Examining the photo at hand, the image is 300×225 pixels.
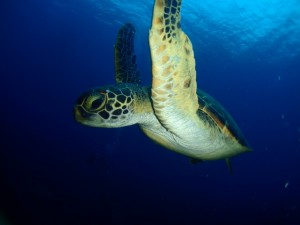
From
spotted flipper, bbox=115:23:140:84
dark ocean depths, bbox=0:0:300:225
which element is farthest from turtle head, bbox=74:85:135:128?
dark ocean depths, bbox=0:0:300:225

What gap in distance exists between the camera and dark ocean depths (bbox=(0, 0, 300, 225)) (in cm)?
960

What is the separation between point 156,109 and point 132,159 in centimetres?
1782

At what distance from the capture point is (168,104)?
178 cm

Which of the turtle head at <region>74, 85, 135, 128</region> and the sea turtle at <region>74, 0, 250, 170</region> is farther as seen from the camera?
the turtle head at <region>74, 85, 135, 128</region>

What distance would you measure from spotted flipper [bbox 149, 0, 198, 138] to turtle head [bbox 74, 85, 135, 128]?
1.02ft

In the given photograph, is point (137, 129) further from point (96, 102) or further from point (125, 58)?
point (96, 102)

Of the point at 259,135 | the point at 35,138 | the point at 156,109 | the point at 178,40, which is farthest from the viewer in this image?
the point at 259,135

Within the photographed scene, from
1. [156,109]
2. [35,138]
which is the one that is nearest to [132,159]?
[35,138]

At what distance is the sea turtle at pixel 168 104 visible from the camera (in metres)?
1.46

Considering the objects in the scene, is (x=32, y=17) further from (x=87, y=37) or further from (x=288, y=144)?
(x=288, y=144)

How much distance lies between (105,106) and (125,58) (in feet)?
4.99

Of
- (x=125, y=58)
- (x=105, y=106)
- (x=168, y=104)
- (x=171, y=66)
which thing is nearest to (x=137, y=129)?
(x=125, y=58)

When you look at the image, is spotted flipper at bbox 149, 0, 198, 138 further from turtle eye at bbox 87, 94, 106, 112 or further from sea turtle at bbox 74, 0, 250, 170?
turtle eye at bbox 87, 94, 106, 112

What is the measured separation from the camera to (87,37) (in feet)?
104
